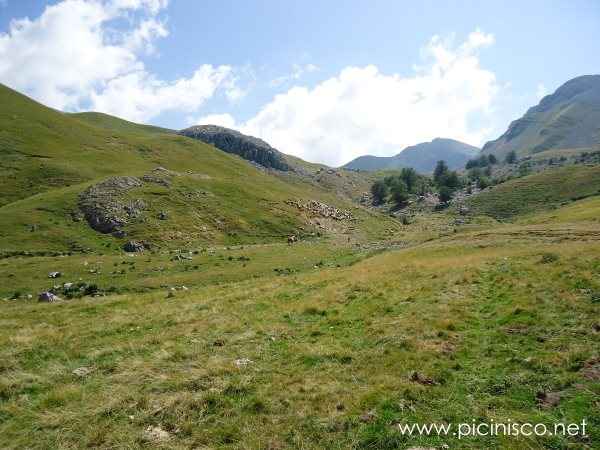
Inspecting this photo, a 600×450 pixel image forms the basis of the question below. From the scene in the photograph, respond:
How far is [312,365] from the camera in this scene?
13.3 m

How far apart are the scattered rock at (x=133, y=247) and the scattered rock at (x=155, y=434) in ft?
143

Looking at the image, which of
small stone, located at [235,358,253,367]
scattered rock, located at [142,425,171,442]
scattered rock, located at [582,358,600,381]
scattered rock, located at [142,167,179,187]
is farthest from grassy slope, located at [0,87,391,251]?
scattered rock, located at [582,358,600,381]

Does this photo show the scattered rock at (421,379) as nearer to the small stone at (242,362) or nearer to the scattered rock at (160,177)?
the small stone at (242,362)

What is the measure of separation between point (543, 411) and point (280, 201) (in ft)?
259

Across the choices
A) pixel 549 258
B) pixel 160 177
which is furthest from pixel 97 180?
pixel 549 258

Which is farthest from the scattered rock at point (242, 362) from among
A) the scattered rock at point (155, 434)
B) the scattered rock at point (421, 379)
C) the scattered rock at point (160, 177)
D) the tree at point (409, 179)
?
the tree at point (409, 179)

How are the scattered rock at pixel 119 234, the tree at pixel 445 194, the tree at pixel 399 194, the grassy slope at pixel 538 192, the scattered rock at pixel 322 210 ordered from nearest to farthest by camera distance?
the scattered rock at pixel 119 234 < the scattered rock at pixel 322 210 < the grassy slope at pixel 538 192 < the tree at pixel 445 194 < the tree at pixel 399 194

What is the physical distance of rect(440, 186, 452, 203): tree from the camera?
15525cm

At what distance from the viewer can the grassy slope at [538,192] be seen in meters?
120

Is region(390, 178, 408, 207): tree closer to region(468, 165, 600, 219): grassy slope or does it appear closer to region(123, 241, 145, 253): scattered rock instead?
region(468, 165, 600, 219): grassy slope

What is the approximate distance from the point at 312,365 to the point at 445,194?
156m

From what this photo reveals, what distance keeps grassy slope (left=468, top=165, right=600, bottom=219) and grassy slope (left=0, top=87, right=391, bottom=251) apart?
56329mm

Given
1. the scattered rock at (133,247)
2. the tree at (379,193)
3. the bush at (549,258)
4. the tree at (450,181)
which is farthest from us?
the tree at (379,193)

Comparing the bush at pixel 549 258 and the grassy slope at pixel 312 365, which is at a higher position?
the bush at pixel 549 258
